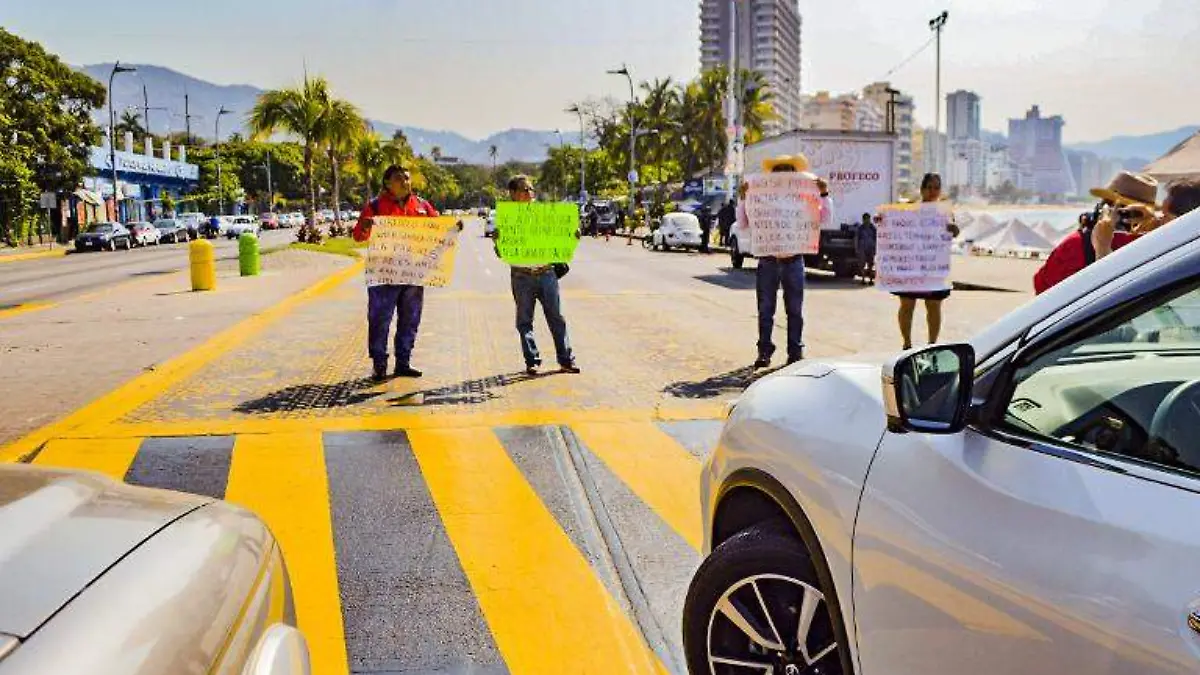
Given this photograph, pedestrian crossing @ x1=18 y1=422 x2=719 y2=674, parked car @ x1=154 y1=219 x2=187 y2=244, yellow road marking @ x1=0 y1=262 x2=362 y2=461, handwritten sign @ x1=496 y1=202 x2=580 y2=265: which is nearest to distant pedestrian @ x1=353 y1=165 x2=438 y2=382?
handwritten sign @ x1=496 y1=202 x2=580 y2=265

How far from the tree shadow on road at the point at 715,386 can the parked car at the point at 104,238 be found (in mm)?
44293

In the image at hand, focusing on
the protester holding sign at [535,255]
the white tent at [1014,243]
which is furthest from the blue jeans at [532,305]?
the white tent at [1014,243]

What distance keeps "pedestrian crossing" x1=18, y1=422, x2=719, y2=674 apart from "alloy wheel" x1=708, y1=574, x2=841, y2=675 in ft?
2.39

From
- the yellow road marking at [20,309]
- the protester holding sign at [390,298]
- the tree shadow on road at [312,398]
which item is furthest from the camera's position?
the yellow road marking at [20,309]

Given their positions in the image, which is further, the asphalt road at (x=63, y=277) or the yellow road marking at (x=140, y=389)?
the asphalt road at (x=63, y=277)

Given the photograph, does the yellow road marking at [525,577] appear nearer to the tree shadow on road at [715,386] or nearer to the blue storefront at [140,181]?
the tree shadow on road at [715,386]

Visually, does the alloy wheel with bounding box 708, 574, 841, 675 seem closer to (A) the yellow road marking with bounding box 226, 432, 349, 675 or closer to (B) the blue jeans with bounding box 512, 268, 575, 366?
(A) the yellow road marking with bounding box 226, 432, 349, 675

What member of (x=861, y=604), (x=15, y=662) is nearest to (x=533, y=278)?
(x=861, y=604)

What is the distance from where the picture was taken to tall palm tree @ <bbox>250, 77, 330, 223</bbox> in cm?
4003

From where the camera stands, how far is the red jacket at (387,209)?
8.95m

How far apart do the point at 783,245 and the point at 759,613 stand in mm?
6807

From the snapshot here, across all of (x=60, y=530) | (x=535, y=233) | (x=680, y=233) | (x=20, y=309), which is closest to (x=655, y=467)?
(x=535, y=233)

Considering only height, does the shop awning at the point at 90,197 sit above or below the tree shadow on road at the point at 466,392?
above

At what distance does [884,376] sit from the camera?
2240 millimetres
